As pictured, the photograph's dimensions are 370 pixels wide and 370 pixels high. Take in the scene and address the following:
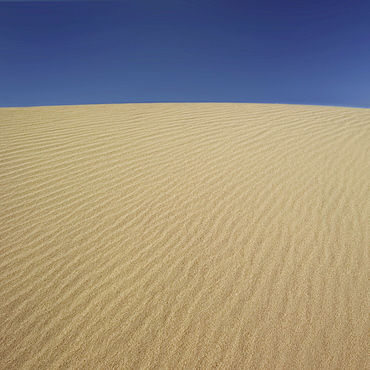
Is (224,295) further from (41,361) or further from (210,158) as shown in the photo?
(210,158)

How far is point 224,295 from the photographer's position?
268cm

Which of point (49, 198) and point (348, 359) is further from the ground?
point (348, 359)

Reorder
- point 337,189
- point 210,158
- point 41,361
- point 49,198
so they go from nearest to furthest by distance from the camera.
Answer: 1. point 41,361
2. point 49,198
3. point 337,189
4. point 210,158

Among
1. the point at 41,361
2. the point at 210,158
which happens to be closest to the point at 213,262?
the point at 41,361

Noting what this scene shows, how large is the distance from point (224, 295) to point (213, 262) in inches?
17.1

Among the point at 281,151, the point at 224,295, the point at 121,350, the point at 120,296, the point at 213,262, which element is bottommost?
the point at 121,350

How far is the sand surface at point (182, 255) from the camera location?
2270mm

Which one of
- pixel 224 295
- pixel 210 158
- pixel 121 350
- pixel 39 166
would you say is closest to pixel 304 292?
pixel 224 295

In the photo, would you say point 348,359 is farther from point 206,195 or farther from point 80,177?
point 80,177

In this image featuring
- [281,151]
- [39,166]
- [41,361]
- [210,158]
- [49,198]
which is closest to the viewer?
[41,361]

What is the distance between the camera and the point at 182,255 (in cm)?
311

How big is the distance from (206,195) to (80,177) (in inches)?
89.9

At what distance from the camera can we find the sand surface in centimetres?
227

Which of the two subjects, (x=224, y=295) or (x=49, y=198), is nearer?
(x=224, y=295)
